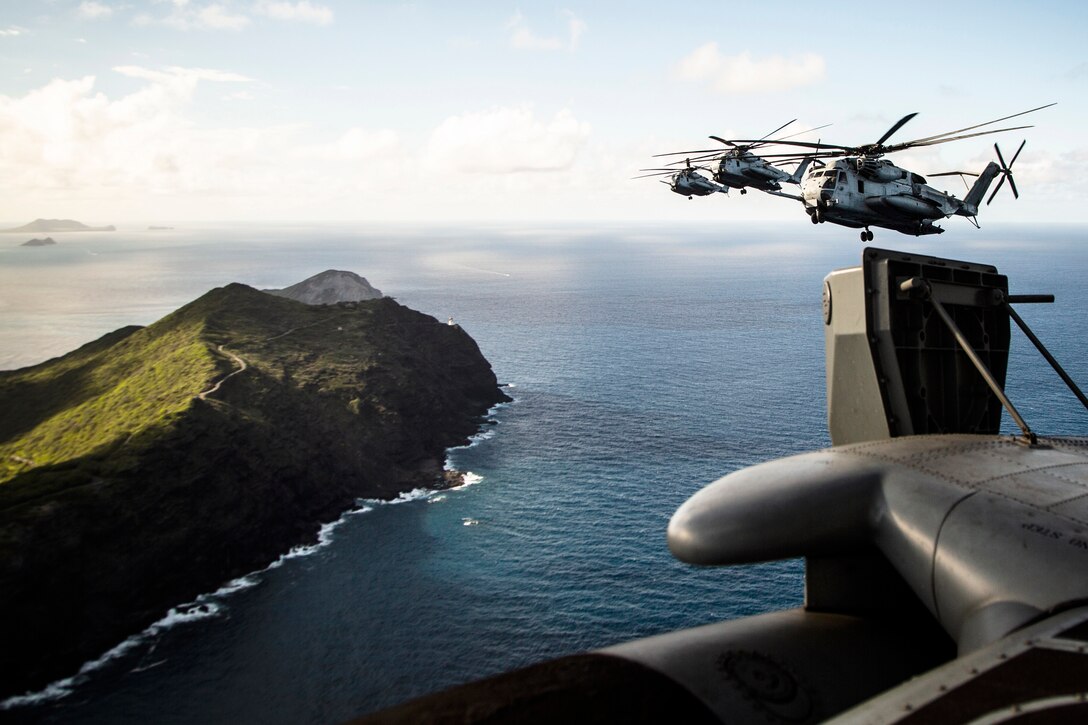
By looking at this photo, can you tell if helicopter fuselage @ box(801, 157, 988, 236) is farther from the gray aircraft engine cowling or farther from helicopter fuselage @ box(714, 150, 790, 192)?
the gray aircraft engine cowling

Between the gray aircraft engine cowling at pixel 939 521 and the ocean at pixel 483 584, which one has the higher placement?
the gray aircraft engine cowling at pixel 939 521

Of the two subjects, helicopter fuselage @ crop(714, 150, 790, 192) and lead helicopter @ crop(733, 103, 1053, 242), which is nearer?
lead helicopter @ crop(733, 103, 1053, 242)

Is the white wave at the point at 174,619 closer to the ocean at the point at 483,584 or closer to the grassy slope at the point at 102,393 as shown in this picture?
the ocean at the point at 483,584

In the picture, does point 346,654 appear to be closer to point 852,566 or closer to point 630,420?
point 852,566

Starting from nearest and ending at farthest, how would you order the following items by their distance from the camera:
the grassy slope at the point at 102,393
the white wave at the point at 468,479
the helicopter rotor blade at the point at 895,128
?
the helicopter rotor blade at the point at 895,128
the grassy slope at the point at 102,393
the white wave at the point at 468,479

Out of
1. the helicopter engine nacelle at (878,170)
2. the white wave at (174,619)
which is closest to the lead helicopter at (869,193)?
the helicopter engine nacelle at (878,170)

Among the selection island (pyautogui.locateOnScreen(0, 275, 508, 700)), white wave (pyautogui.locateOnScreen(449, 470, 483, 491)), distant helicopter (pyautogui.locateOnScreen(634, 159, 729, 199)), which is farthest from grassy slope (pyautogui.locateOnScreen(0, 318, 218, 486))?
distant helicopter (pyautogui.locateOnScreen(634, 159, 729, 199))

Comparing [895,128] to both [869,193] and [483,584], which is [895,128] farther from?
[483,584]
